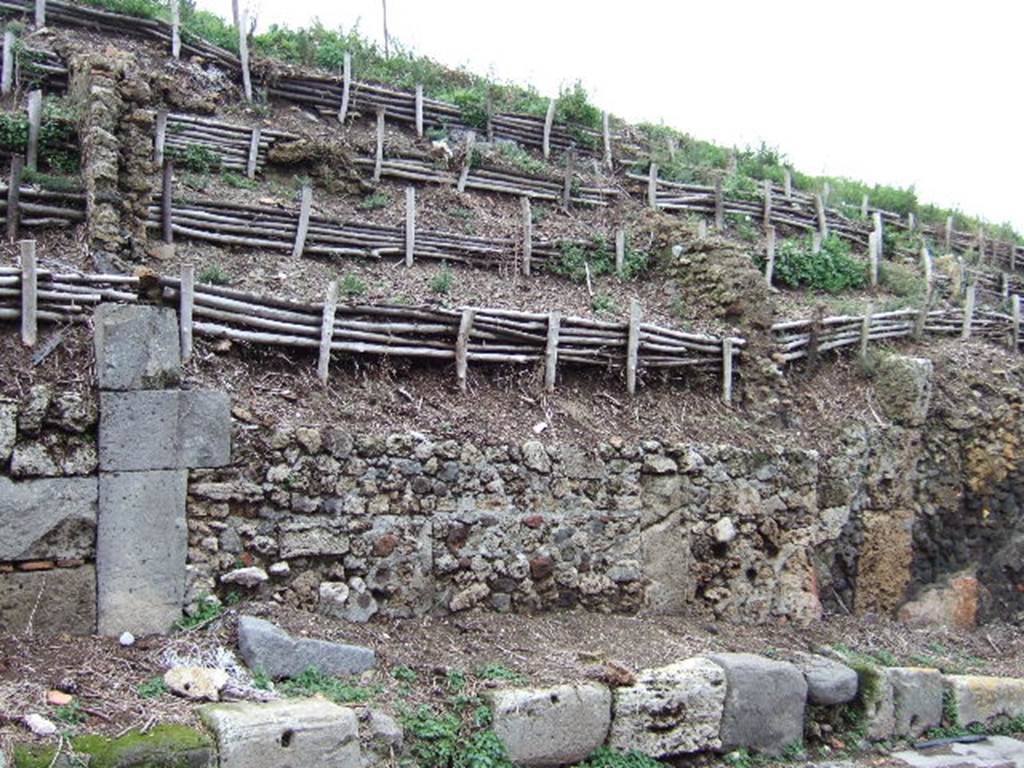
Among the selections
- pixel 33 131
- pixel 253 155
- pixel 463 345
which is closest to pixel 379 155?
pixel 253 155

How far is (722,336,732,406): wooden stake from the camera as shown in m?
8.47

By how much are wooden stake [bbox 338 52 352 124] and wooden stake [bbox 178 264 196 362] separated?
24.2 feet

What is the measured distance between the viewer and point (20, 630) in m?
5.23

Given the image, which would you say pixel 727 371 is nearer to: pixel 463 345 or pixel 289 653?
pixel 463 345

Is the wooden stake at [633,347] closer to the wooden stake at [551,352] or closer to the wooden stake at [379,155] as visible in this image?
the wooden stake at [551,352]

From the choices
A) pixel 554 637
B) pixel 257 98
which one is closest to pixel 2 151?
pixel 257 98

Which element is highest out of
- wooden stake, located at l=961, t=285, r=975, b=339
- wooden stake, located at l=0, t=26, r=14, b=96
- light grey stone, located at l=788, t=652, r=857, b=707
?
wooden stake, located at l=0, t=26, r=14, b=96

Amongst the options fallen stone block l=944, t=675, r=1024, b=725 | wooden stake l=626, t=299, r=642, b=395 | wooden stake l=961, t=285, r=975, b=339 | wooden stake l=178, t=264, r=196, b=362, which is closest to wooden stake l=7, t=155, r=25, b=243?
wooden stake l=178, t=264, r=196, b=362

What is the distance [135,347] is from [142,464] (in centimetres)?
70

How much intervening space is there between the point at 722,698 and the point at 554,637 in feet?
3.91

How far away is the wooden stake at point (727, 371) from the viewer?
8.47 m

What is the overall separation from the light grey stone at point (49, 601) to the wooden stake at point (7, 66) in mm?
7279

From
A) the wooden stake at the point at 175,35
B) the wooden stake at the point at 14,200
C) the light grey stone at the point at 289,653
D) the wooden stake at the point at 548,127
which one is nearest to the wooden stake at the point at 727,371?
the light grey stone at the point at 289,653

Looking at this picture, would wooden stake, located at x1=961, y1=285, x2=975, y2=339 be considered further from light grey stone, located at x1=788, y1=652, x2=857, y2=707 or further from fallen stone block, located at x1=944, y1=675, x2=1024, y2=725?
light grey stone, located at x1=788, y1=652, x2=857, y2=707
